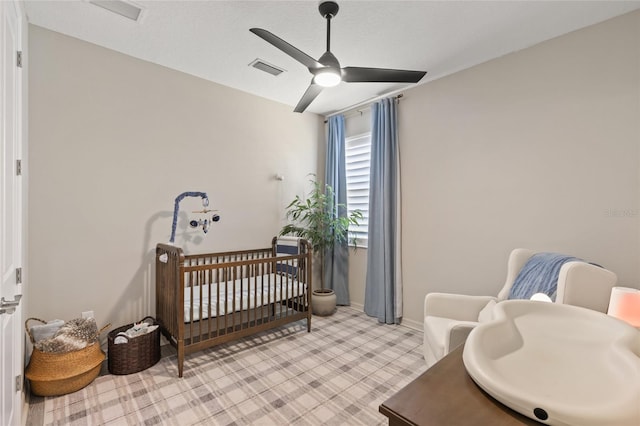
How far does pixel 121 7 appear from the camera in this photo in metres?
2.10

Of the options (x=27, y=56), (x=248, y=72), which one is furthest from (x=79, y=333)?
(x=248, y=72)

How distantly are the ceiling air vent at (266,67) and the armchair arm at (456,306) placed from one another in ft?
8.12

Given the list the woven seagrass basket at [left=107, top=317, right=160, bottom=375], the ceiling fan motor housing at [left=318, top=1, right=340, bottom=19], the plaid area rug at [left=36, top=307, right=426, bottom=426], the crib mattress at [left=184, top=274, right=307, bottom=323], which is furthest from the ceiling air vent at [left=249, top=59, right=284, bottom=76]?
the plaid area rug at [left=36, top=307, right=426, bottom=426]

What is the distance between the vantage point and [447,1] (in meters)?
1.99

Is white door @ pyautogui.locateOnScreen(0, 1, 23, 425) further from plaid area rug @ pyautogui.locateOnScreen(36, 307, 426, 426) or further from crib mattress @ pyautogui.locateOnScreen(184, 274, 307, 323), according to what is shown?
crib mattress @ pyautogui.locateOnScreen(184, 274, 307, 323)

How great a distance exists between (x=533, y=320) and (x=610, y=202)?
172cm

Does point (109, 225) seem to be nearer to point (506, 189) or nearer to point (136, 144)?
point (136, 144)

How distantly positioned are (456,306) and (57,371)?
9.26 feet

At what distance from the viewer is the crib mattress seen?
248cm

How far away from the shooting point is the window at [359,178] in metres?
3.83

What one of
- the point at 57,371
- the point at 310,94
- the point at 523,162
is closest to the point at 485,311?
the point at 523,162

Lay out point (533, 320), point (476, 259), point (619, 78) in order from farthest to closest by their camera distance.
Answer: point (476, 259), point (619, 78), point (533, 320)

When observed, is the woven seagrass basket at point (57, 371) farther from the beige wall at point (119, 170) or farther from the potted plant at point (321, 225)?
the potted plant at point (321, 225)

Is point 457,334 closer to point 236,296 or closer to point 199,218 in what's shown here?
point 236,296
